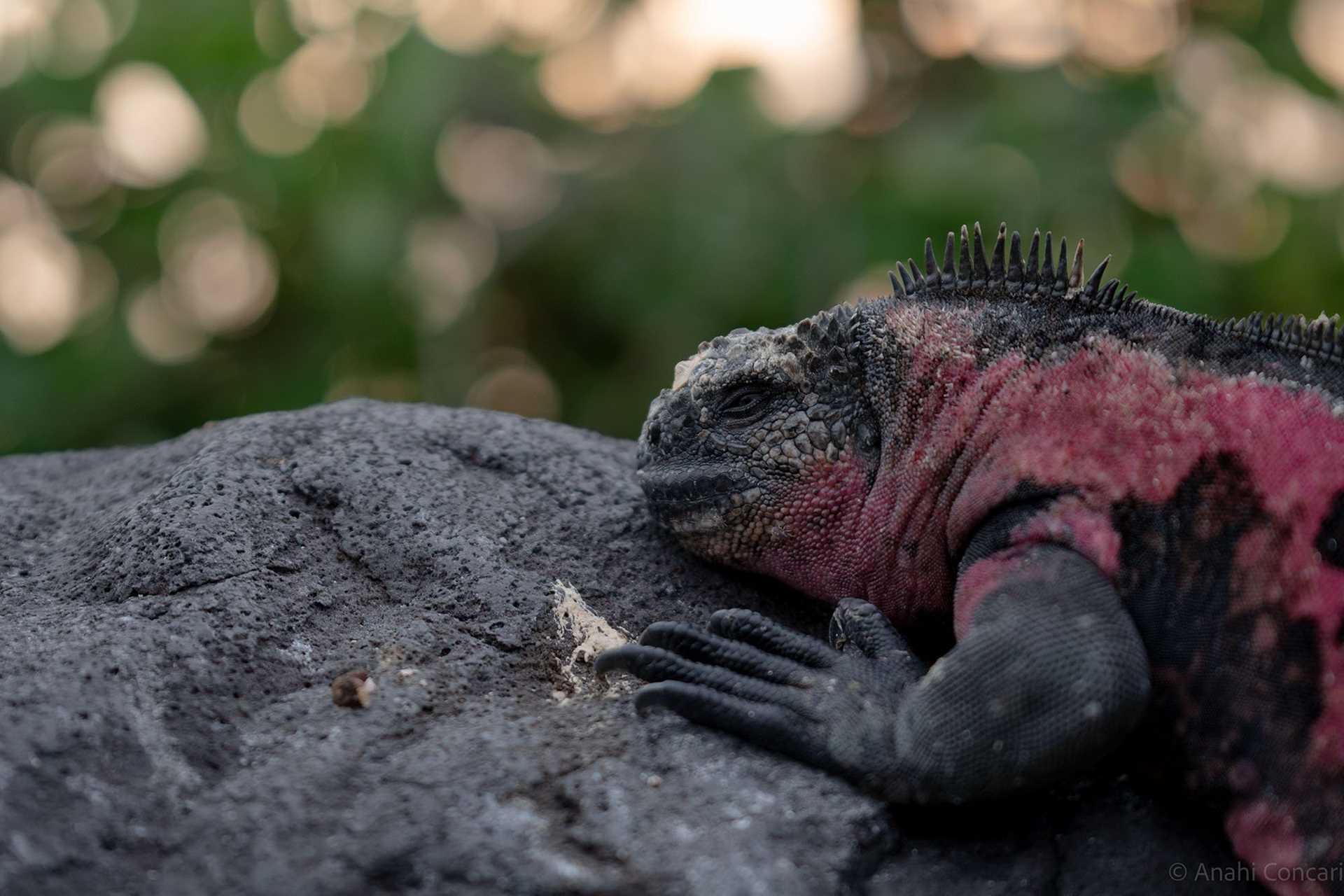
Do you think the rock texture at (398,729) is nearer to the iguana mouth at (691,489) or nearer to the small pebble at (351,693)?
the small pebble at (351,693)

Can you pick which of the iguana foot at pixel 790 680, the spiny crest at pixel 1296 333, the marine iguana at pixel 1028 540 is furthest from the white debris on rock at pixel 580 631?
the spiny crest at pixel 1296 333

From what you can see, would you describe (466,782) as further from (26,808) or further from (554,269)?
(554,269)

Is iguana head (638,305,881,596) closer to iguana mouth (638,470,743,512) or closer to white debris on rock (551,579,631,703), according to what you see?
iguana mouth (638,470,743,512)

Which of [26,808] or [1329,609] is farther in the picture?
[1329,609]

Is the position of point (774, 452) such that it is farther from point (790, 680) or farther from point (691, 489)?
point (790, 680)

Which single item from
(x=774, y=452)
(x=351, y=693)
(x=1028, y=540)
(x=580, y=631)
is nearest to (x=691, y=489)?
(x=774, y=452)

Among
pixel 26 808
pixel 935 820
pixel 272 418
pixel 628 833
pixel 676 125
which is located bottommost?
pixel 935 820

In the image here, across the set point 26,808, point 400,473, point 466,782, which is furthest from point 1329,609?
point 26,808
